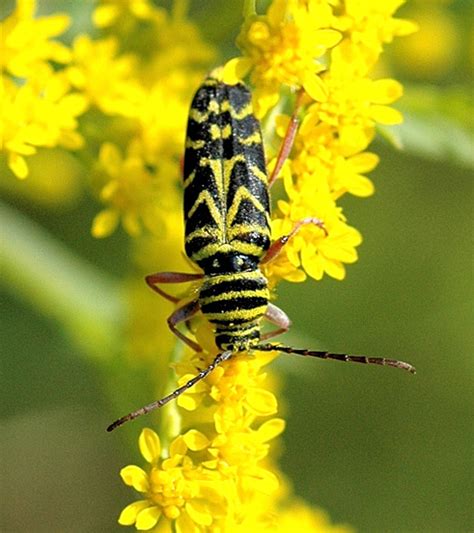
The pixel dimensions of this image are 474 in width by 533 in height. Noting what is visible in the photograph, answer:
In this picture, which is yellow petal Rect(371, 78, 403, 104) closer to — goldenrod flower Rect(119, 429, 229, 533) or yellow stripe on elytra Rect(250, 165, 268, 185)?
yellow stripe on elytra Rect(250, 165, 268, 185)

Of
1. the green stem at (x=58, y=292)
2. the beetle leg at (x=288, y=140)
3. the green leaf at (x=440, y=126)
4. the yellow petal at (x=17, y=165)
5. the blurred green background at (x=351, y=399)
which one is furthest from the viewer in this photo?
the blurred green background at (x=351, y=399)

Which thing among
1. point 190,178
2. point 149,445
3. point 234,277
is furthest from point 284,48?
point 149,445

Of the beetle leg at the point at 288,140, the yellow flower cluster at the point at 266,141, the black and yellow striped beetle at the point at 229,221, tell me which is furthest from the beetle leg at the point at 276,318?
the beetle leg at the point at 288,140

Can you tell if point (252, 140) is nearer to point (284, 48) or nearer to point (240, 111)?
point (240, 111)

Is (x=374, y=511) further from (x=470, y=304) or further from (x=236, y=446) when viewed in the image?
(x=236, y=446)

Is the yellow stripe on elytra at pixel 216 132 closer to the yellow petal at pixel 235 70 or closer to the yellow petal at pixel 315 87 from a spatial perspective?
the yellow petal at pixel 235 70
